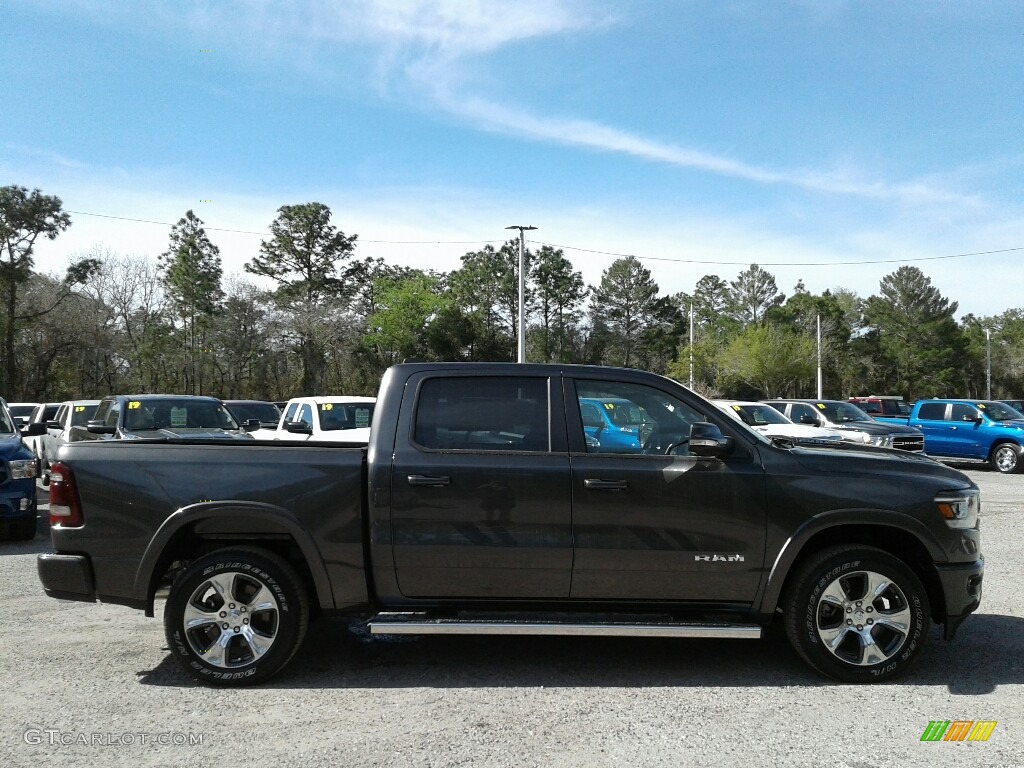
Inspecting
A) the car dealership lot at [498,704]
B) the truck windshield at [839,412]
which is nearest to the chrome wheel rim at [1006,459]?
the truck windshield at [839,412]

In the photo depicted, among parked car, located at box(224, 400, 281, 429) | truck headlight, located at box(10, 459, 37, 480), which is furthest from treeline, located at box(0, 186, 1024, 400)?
truck headlight, located at box(10, 459, 37, 480)

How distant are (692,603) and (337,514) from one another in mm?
2194

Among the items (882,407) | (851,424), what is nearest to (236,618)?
(851,424)

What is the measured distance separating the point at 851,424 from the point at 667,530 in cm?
1707

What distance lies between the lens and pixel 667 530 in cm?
493

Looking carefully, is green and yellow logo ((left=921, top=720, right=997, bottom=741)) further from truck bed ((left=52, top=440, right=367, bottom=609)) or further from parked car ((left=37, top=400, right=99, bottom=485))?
parked car ((left=37, top=400, right=99, bottom=485))

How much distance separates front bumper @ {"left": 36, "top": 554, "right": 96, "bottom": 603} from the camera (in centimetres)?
495

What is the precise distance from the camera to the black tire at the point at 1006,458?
19.7 metres

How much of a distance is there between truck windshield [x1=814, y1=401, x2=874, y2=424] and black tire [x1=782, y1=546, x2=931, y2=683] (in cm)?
1698

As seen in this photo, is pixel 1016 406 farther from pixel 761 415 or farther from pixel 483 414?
pixel 483 414

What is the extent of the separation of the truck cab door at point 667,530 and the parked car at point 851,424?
575 inches

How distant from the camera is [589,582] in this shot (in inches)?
195

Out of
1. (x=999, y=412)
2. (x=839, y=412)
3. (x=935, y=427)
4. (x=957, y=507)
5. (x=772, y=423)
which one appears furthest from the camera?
(x=935, y=427)

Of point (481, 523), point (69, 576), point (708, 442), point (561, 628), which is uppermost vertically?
point (708, 442)
